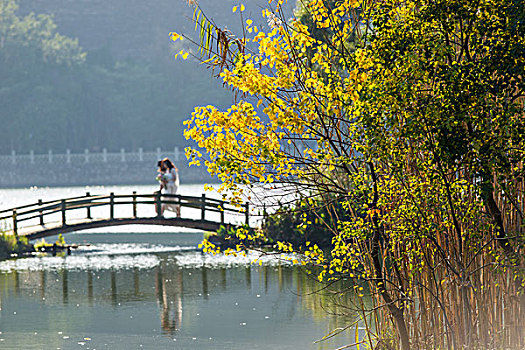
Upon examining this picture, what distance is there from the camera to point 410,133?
17.5 ft

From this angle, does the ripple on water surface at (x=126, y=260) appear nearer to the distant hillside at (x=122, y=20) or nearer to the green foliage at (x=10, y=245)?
the green foliage at (x=10, y=245)

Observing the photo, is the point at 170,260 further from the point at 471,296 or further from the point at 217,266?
the point at 471,296

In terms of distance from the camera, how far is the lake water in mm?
10320

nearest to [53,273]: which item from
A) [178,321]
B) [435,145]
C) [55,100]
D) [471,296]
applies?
[178,321]

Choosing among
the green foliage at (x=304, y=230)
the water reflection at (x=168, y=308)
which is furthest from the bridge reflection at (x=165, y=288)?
the green foliage at (x=304, y=230)

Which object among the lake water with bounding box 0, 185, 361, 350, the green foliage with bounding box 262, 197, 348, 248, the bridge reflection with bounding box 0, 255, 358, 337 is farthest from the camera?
the green foliage with bounding box 262, 197, 348, 248

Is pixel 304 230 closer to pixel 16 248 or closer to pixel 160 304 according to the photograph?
pixel 160 304

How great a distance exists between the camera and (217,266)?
17.0 meters

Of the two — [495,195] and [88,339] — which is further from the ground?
[495,195]

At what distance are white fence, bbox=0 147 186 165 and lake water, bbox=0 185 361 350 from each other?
45.6 meters

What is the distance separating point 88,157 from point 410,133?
6096 centimetres

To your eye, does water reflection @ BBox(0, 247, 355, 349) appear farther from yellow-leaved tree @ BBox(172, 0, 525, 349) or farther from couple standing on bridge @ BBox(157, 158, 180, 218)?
yellow-leaved tree @ BBox(172, 0, 525, 349)

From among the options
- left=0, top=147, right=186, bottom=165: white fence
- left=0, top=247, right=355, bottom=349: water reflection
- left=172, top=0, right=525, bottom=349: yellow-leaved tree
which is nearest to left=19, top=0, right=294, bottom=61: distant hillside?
left=0, top=147, right=186, bottom=165: white fence

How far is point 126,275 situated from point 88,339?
555 centimetres
